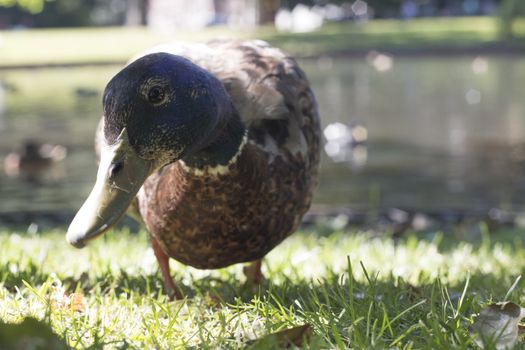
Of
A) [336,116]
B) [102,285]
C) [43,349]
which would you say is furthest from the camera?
[336,116]

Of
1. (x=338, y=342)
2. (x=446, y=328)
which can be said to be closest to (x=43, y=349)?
(x=338, y=342)

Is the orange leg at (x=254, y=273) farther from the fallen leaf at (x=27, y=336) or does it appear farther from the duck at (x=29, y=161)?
the duck at (x=29, y=161)

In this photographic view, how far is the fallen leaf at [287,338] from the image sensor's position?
207 cm

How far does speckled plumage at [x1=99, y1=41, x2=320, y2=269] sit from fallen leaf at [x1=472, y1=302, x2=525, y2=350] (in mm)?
917

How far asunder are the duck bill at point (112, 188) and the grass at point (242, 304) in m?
0.27

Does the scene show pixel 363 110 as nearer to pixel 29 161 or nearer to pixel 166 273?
pixel 29 161

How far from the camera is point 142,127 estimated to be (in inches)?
97.5

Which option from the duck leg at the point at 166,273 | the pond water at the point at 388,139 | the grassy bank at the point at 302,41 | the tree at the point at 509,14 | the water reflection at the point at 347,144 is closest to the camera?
the duck leg at the point at 166,273

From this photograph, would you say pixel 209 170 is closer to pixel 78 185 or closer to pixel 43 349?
pixel 43 349

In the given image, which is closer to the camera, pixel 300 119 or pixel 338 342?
pixel 338 342

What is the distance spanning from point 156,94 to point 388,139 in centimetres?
1247

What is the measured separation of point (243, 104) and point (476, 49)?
3383 centimetres

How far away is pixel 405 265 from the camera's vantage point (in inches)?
177

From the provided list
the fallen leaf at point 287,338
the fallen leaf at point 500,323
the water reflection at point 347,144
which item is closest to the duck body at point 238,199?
the fallen leaf at point 287,338
